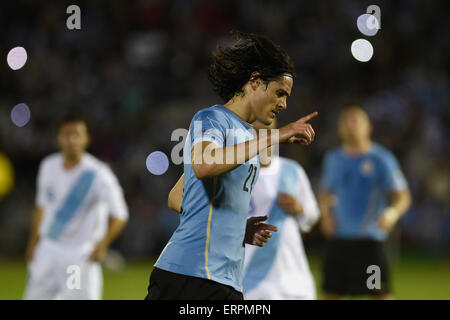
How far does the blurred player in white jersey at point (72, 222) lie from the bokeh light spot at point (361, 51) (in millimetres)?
12752

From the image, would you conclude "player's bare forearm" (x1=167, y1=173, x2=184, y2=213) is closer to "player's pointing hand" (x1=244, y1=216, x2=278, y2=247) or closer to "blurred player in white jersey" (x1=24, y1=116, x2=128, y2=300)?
"player's pointing hand" (x1=244, y1=216, x2=278, y2=247)

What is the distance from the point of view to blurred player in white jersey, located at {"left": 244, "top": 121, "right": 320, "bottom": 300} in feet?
17.1

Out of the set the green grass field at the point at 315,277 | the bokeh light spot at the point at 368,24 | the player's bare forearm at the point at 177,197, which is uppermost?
the bokeh light spot at the point at 368,24

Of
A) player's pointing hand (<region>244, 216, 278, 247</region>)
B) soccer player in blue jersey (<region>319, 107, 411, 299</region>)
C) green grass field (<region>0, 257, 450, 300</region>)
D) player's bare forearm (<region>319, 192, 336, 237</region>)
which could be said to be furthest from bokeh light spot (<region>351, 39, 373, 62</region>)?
player's pointing hand (<region>244, 216, 278, 247</region>)

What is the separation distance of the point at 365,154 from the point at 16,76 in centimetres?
1370

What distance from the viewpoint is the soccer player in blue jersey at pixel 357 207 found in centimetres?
741

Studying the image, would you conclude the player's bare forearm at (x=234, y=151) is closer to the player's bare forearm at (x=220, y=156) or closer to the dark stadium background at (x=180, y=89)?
the player's bare forearm at (x=220, y=156)

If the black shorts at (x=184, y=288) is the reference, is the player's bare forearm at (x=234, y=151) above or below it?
above

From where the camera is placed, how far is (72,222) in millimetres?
6605

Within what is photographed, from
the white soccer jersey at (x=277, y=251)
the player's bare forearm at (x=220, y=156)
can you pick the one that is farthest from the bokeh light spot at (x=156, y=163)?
the player's bare forearm at (x=220, y=156)

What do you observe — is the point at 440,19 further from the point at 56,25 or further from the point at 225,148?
the point at 225,148

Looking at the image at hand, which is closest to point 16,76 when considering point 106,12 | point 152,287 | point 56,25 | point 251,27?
point 56,25

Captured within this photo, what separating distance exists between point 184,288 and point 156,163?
539 inches

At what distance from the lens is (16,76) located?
19.2 m
